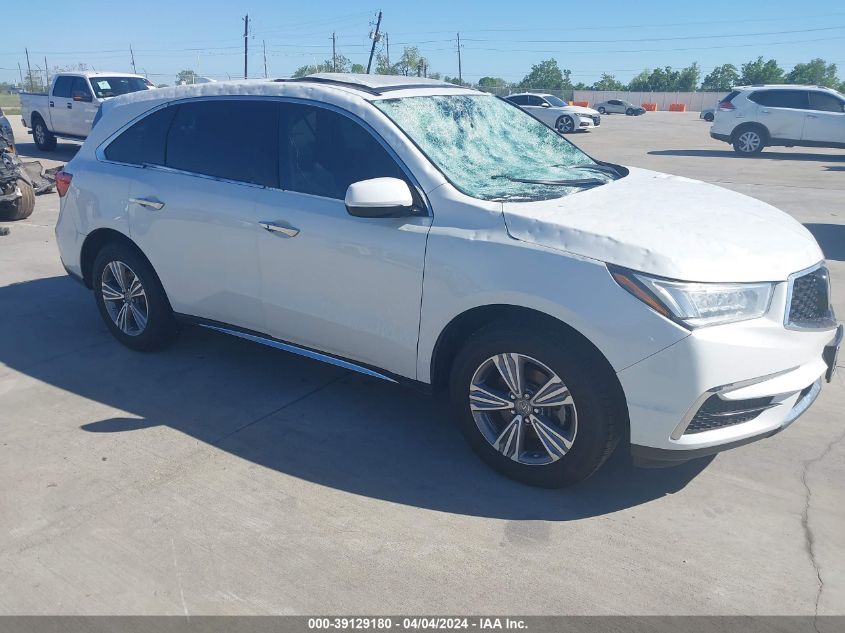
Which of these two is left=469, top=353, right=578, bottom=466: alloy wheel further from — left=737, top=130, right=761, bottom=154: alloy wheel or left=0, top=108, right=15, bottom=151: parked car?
left=737, top=130, right=761, bottom=154: alloy wheel

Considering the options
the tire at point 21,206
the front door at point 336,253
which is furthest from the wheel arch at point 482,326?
the tire at point 21,206

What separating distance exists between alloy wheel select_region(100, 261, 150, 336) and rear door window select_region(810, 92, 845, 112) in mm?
19421

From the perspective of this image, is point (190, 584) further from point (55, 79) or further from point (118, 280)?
point (55, 79)

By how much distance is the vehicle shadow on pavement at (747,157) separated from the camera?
64.2ft

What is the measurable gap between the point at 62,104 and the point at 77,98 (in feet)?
2.41

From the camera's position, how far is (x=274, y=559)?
3129 mm

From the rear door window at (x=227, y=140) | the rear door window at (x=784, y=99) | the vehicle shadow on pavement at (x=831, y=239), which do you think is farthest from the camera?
the rear door window at (x=784, y=99)

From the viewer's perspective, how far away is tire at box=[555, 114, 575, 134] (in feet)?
93.7

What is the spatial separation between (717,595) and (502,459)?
1138mm

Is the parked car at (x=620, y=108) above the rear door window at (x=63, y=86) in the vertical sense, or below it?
above

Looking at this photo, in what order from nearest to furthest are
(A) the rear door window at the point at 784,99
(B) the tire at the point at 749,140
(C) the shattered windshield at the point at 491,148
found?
(C) the shattered windshield at the point at 491,148
(A) the rear door window at the point at 784,99
(B) the tire at the point at 749,140

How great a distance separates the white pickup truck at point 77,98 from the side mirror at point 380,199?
49.3 feet

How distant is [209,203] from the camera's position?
449 centimetres

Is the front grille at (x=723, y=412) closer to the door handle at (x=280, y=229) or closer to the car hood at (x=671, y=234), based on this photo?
the car hood at (x=671, y=234)
